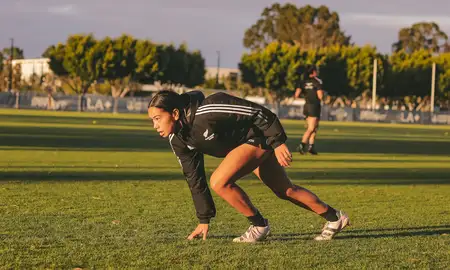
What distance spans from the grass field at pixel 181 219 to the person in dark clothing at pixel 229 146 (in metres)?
0.29

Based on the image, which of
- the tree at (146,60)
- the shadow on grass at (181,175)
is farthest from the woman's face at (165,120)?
the tree at (146,60)

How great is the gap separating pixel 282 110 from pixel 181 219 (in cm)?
7868

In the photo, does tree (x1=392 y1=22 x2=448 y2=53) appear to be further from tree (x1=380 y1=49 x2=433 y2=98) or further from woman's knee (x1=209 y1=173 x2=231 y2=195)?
woman's knee (x1=209 y1=173 x2=231 y2=195)

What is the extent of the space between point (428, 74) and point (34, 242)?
9920 centimetres

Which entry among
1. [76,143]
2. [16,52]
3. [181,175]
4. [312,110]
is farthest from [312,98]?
[16,52]

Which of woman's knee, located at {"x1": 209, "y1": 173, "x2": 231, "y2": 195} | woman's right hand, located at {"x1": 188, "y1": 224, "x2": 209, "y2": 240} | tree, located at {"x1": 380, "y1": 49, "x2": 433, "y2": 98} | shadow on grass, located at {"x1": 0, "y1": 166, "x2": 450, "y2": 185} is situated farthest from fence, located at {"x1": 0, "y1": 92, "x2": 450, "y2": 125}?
woman's knee, located at {"x1": 209, "y1": 173, "x2": 231, "y2": 195}

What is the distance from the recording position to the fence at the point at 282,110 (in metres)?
85.1

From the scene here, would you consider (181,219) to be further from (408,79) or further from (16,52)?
(16,52)

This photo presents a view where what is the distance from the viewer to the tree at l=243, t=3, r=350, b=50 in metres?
130

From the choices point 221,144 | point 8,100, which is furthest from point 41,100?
point 221,144

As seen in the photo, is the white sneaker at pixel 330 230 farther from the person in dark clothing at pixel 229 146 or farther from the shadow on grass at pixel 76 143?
the shadow on grass at pixel 76 143

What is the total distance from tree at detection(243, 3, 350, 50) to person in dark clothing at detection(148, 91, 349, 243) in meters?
120

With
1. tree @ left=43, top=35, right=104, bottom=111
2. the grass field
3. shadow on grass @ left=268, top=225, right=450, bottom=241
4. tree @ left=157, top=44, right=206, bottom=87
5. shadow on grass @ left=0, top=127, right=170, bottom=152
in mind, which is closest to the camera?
the grass field

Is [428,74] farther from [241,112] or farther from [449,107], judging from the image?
[241,112]
